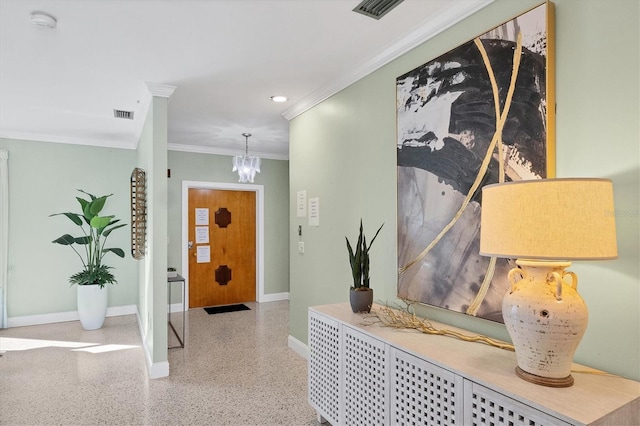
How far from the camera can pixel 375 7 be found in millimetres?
2023

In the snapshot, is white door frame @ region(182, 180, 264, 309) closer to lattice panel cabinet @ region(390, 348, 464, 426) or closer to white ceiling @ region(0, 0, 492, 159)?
white ceiling @ region(0, 0, 492, 159)

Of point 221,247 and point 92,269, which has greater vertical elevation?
point 221,247

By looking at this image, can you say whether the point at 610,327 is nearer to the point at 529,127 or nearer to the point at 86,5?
the point at 529,127

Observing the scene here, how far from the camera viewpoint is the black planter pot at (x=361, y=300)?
2.25m

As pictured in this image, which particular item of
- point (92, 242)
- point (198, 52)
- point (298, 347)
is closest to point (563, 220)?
point (198, 52)

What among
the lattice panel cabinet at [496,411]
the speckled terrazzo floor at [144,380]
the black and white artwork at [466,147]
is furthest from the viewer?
the speckled terrazzo floor at [144,380]

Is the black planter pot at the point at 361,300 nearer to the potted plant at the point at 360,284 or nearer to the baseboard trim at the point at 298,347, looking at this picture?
the potted plant at the point at 360,284

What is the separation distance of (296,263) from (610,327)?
2.72m

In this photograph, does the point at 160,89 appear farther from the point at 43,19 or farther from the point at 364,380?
the point at 364,380

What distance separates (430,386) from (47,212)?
5215 millimetres

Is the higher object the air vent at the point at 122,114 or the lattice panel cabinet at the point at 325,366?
the air vent at the point at 122,114

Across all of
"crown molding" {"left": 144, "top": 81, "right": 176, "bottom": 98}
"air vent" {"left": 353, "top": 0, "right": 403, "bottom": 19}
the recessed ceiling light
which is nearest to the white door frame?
"crown molding" {"left": 144, "top": 81, "right": 176, "bottom": 98}

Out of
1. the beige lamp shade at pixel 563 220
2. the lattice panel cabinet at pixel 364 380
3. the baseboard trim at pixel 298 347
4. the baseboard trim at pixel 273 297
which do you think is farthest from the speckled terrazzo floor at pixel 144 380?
the beige lamp shade at pixel 563 220

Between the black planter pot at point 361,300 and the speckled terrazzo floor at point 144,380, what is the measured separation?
2.80 ft
